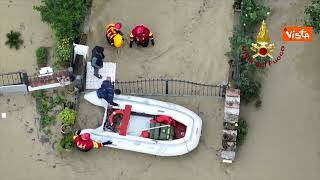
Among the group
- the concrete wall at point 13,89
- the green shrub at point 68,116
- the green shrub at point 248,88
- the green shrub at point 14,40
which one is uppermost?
the green shrub at point 14,40

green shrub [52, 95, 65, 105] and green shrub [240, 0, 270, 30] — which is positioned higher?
green shrub [240, 0, 270, 30]

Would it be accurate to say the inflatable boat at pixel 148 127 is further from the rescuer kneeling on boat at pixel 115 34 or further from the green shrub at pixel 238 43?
the green shrub at pixel 238 43

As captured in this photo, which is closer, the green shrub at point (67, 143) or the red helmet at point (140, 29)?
the green shrub at point (67, 143)

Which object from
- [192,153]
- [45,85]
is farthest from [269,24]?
[45,85]

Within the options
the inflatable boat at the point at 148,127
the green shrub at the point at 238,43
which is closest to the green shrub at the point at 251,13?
the green shrub at the point at 238,43

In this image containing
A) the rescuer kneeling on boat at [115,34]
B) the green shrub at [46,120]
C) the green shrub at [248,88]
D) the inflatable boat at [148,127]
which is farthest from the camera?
the rescuer kneeling on boat at [115,34]

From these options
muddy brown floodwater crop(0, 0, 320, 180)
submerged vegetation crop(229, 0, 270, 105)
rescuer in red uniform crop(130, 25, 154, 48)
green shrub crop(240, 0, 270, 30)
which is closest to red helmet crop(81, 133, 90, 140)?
muddy brown floodwater crop(0, 0, 320, 180)

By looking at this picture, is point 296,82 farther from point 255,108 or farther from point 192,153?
point 192,153

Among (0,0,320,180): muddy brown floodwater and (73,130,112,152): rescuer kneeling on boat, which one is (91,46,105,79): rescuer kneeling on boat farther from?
(73,130,112,152): rescuer kneeling on boat
